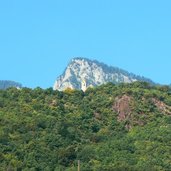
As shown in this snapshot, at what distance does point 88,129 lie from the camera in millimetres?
86750

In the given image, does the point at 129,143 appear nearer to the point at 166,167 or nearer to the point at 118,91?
the point at 166,167

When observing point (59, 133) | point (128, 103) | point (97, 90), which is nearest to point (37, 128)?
point (59, 133)

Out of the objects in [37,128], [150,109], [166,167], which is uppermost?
[150,109]

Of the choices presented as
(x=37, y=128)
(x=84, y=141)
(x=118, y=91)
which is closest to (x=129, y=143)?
(x=84, y=141)

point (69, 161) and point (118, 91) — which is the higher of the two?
point (118, 91)

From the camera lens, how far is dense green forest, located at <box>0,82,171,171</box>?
236 ft

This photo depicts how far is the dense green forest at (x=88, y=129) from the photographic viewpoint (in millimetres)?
72062

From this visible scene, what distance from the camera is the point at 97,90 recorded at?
105 m

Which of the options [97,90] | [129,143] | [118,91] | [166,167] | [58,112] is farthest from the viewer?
[97,90]

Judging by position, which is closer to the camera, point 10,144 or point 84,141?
point 10,144

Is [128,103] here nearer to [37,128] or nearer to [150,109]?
[150,109]

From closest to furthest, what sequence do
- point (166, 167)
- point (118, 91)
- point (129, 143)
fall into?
point (166, 167)
point (129, 143)
point (118, 91)

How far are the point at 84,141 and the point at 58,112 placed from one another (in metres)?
10.1

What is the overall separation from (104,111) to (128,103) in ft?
10.7
